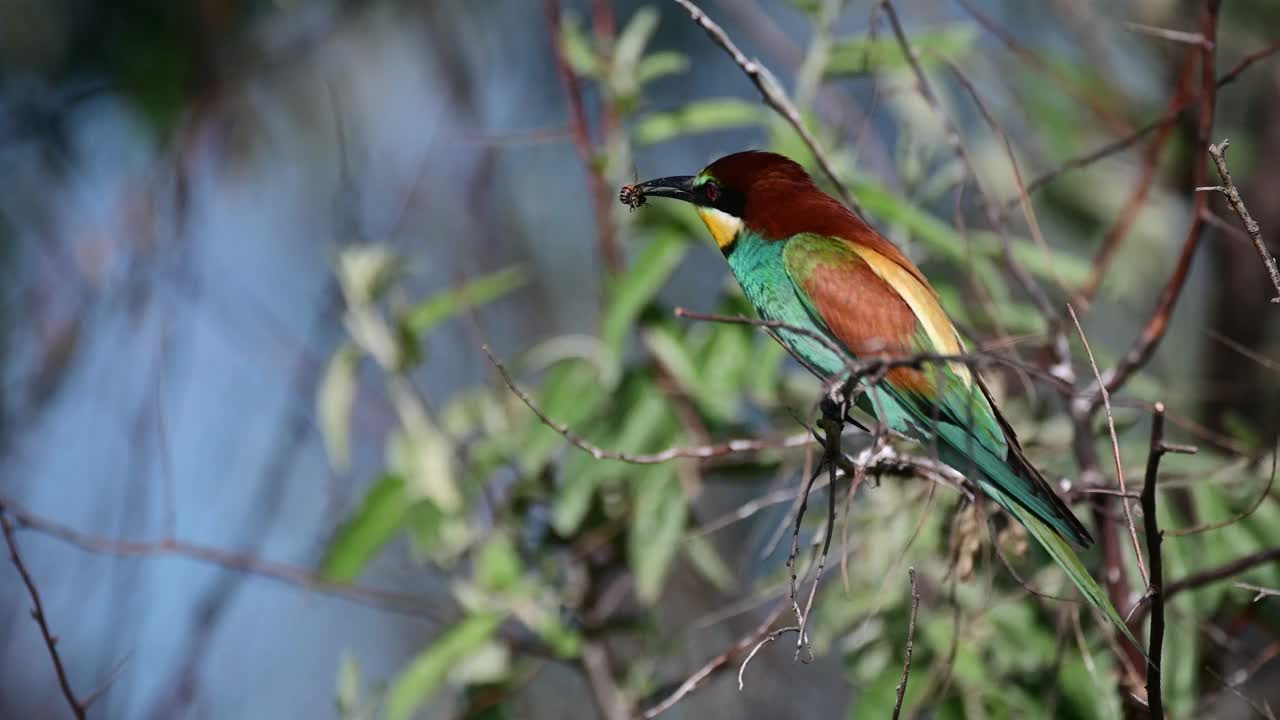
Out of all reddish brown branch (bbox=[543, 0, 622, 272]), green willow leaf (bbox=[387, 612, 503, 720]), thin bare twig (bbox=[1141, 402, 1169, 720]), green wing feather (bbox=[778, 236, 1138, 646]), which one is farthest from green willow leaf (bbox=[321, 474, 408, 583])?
thin bare twig (bbox=[1141, 402, 1169, 720])

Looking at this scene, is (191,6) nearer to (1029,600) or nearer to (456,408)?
(456,408)

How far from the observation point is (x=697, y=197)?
2.09 meters

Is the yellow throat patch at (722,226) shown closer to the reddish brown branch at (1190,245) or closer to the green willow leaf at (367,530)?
the reddish brown branch at (1190,245)

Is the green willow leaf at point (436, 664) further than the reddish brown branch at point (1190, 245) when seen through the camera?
Yes

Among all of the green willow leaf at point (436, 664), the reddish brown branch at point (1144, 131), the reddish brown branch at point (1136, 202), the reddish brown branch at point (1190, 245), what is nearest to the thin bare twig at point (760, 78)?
the reddish brown branch at point (1144, 131)

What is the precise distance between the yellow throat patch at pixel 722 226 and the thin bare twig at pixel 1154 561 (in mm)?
985

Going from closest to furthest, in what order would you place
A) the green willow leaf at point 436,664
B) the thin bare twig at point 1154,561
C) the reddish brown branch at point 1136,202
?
1. the thin bare twig at point 1154,561
2. the reddish brown branch at point 1136,202
3. the green willow leaf at point 436,664

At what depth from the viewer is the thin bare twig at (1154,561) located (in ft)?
3.55

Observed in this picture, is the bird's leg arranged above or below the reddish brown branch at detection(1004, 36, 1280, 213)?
below

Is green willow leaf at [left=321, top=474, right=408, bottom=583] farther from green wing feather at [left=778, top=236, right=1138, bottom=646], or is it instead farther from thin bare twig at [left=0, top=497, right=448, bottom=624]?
green wing feather at [left=778, top=236, right=1138, bottom=646]

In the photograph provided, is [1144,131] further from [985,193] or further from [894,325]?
[894,325]

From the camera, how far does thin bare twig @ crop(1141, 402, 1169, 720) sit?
108cm

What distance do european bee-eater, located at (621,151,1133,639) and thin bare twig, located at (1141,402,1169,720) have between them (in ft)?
1.70

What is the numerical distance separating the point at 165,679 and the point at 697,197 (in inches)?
66.0
